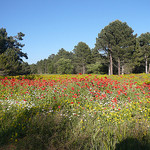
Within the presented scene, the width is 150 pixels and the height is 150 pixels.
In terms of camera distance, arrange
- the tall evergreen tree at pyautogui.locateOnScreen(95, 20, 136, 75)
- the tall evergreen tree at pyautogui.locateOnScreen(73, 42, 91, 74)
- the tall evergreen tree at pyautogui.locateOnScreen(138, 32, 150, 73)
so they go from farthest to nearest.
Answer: the tall evergreen tree at pyautogui.locateOnScreen(73, 42, 91, 74) < the tall evergreen tree at pyautogui.locateOnScreen(138, 32, 150, 73) < the tall evergreen tree at pyautogui.locateOnScreen(95, 20, 136, 75)

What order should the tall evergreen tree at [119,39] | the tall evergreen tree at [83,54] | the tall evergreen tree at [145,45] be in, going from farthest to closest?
the tall evergreen tree at [83,54] < the tall evergreen tree at [145,45] < the tall evergreen tree at [119,39]

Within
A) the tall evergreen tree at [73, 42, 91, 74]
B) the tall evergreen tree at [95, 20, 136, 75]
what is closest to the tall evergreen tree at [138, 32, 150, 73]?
the tall evergreen tree at [95, 20, 136, 75]

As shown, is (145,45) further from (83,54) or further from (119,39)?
(83,54)

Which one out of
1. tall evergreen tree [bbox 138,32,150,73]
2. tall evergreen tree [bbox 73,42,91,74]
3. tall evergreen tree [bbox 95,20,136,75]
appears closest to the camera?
tall evergreen tree [bbox 95,20,136,75]

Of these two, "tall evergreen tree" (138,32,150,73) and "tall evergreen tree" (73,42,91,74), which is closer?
"tall evergreen tree" (138,32,150,73)

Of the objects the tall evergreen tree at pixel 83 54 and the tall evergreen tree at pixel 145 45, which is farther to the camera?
the tall evergreen tree at pixel 83 54

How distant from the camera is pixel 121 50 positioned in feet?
87.1

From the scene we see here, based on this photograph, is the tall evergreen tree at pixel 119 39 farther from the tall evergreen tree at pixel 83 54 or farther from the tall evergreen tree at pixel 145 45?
the tall evergreen tree at pixel 83 54

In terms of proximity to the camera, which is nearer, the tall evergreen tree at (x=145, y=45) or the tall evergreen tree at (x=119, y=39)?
the tall evergreen tree at (x=119, y=39)

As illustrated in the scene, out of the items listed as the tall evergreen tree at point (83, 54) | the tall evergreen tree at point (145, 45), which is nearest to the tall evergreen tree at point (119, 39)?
the tall evergreen tree at point (145, 45)

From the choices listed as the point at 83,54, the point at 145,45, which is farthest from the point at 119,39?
the point at 83,54

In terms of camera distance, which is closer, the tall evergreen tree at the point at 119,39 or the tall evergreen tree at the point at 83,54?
the tall evergreen tree at the point at 119,39

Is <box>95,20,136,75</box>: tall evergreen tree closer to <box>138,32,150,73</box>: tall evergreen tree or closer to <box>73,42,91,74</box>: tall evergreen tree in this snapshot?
<box>138,32,150,73</box>: tall evergreen tree

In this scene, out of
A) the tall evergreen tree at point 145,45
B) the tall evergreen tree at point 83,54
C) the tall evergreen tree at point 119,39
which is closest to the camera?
the tall evergreen tree at point 119,39
